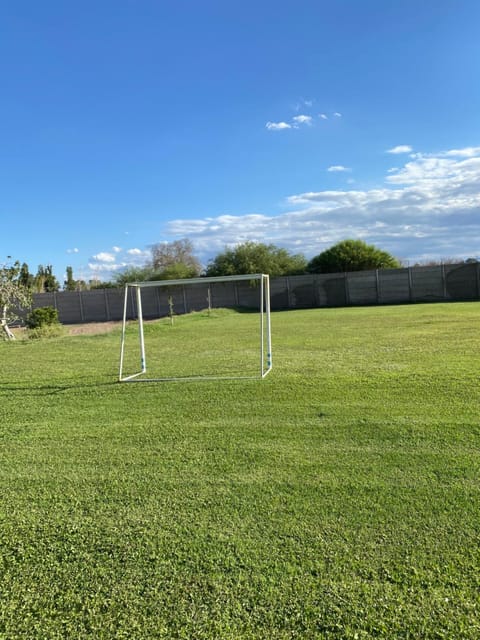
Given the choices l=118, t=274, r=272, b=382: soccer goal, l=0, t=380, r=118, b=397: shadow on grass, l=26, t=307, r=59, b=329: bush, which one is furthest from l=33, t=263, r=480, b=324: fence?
l=0, t=380, r=118, b=397: shadow on grass

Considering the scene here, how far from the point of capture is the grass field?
190cm

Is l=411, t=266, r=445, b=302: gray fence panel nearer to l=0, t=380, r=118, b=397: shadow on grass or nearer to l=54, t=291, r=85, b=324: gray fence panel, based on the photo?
l=54, t=291, r=85, b=324: gray fence panel

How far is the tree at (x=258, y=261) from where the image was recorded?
36.8 meters

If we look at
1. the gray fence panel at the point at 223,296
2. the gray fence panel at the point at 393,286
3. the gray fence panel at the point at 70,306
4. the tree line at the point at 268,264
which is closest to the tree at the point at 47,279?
the tree line at the point at 268,264

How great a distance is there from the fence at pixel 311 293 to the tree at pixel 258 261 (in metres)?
6.09

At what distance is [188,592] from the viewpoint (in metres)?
2.04

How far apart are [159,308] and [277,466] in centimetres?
2832

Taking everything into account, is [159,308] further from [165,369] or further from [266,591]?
[266,591]

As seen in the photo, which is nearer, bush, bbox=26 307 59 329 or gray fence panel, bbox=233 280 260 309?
bush, bbox=26 307 59 329

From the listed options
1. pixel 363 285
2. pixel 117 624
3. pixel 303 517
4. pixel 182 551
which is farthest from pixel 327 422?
pixel 363 285

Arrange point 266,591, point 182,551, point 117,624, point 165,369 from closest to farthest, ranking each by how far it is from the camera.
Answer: point 117,624, point 266,591, point 182,551, point 165,369

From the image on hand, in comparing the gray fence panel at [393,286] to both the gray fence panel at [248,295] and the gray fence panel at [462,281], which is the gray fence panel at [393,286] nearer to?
the gray fence panel at [462,281]

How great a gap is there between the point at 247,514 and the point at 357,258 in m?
34.6

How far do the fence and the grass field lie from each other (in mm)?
24887
